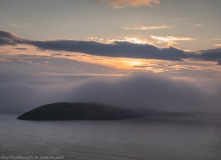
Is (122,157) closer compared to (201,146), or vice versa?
(122,157)

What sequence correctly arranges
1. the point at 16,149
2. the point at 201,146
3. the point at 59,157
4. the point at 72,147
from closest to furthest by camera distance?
the point at 59,157
the point at 16,149
the point at 72,147
the point at 201,146

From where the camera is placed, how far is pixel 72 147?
12406 cm

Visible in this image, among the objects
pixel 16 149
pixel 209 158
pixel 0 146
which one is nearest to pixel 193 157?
pixel 209 158

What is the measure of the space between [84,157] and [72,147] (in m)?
22.5

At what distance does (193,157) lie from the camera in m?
109

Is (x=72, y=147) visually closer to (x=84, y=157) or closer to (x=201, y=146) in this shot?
(x=84, y=157)

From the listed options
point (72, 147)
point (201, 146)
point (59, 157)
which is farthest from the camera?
point (201, 146)

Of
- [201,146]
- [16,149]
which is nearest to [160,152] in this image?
[201,146]

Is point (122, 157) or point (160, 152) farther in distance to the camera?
point (160, 152)

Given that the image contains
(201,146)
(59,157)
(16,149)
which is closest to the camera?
(59,157)

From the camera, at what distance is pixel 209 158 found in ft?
352

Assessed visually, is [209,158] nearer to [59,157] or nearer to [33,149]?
[59,157]

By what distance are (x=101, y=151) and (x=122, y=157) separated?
1507cm

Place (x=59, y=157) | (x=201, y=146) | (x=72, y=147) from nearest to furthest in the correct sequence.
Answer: (x=59, y=157), (x=72, y=147), (x=201, y=146)
